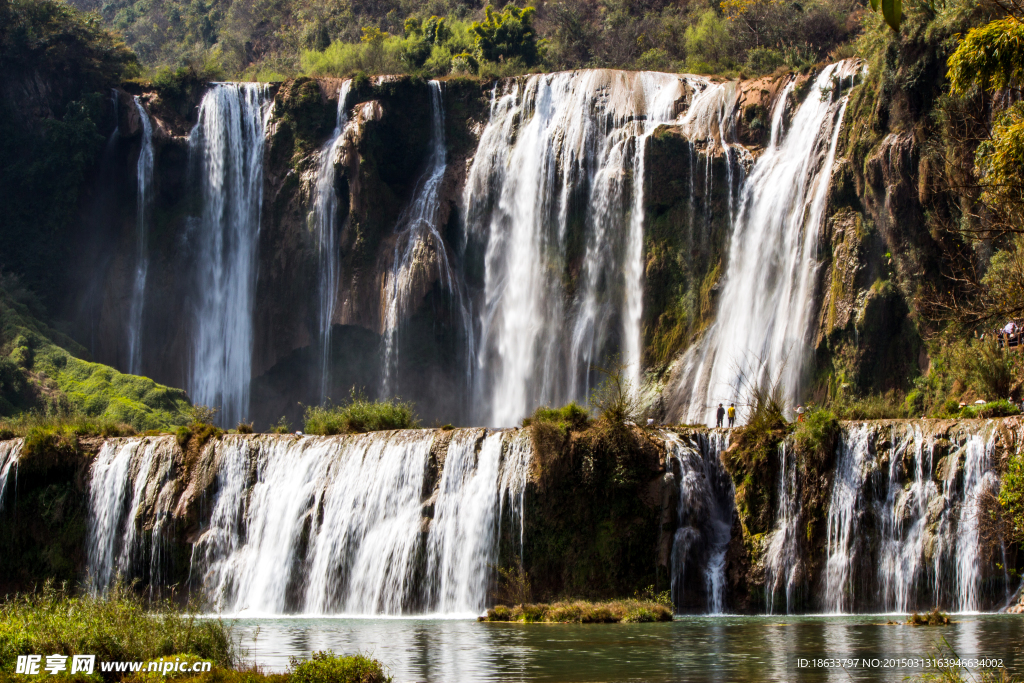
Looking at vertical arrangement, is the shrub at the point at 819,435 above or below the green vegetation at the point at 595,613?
above

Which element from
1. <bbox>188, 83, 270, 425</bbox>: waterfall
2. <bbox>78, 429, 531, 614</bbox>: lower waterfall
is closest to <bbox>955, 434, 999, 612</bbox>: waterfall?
<bbox>78, 429, 531, 614</bbox>: lower waterfall

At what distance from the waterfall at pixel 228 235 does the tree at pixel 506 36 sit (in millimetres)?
13757

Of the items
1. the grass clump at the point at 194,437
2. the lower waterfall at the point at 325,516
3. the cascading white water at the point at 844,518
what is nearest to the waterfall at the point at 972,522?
the cascading white water at the point at 844,518

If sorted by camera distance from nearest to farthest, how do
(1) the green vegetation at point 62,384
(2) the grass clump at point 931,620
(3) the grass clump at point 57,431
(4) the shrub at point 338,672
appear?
(4) the shrub at point 338,672 < (2) the grass clump at point 931,620 < (3) the grass clump at point 57,431 < (1) the green vegetation at point 62,384

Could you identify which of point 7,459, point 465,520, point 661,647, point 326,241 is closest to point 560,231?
point 326,241

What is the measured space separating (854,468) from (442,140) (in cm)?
3290

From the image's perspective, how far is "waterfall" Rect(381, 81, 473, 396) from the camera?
51.5 meters

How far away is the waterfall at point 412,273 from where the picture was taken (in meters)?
51.5

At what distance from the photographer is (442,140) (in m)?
55.1

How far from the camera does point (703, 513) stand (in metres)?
28.6

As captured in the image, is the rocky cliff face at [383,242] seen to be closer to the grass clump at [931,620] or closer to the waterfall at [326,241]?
the waterfall at [326,241]

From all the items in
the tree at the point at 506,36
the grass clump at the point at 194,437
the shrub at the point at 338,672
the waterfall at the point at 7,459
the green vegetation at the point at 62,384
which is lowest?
the shrub at the point at 338,672

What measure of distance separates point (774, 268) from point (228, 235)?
1095 inches

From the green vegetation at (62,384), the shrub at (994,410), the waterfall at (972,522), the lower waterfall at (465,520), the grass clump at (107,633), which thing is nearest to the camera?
the grass clump at (107,633)
